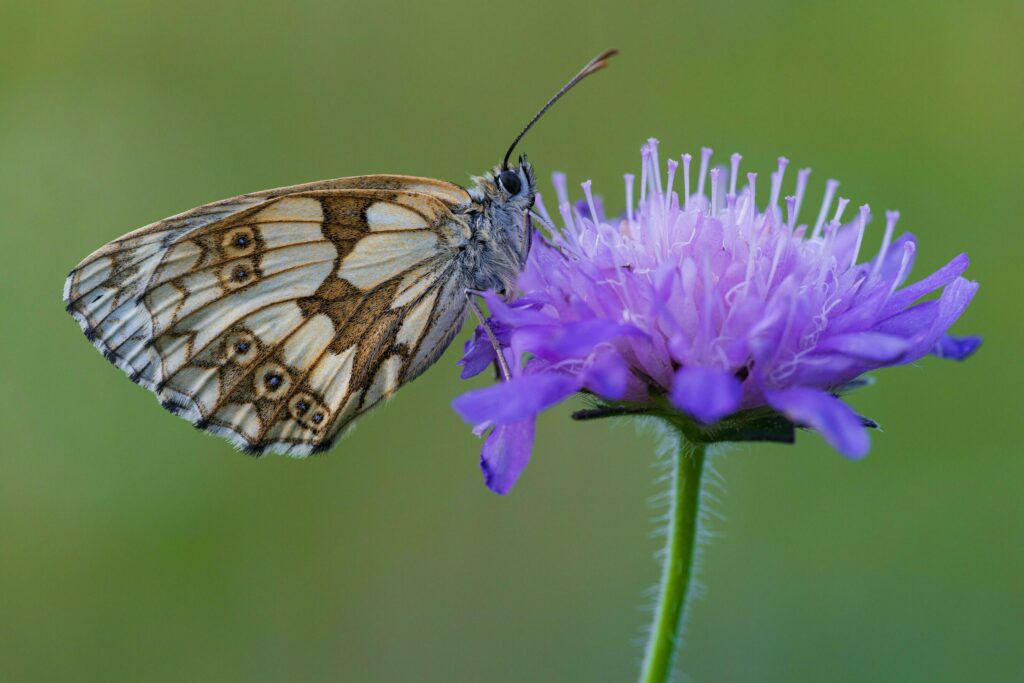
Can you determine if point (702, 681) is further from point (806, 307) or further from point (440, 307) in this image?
point (806, 307)

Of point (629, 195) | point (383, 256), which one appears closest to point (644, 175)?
point (629, 195)

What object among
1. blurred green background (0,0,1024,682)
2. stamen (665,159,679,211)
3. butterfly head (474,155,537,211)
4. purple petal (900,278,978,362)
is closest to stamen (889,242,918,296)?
purple petal (900,278,978,362)

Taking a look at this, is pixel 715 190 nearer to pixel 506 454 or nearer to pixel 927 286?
pixel 927 286

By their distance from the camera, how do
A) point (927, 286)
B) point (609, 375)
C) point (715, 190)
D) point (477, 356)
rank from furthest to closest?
point (715, 190) → point (477, 356) → point (927, 286) → point (609, 375)

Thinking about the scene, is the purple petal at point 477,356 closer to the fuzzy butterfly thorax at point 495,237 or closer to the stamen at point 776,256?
the fuzzy butterfly thorax at point 495,237

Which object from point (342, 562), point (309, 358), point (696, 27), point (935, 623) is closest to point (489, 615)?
point (342, 562)

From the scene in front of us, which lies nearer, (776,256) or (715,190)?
(776,256)
